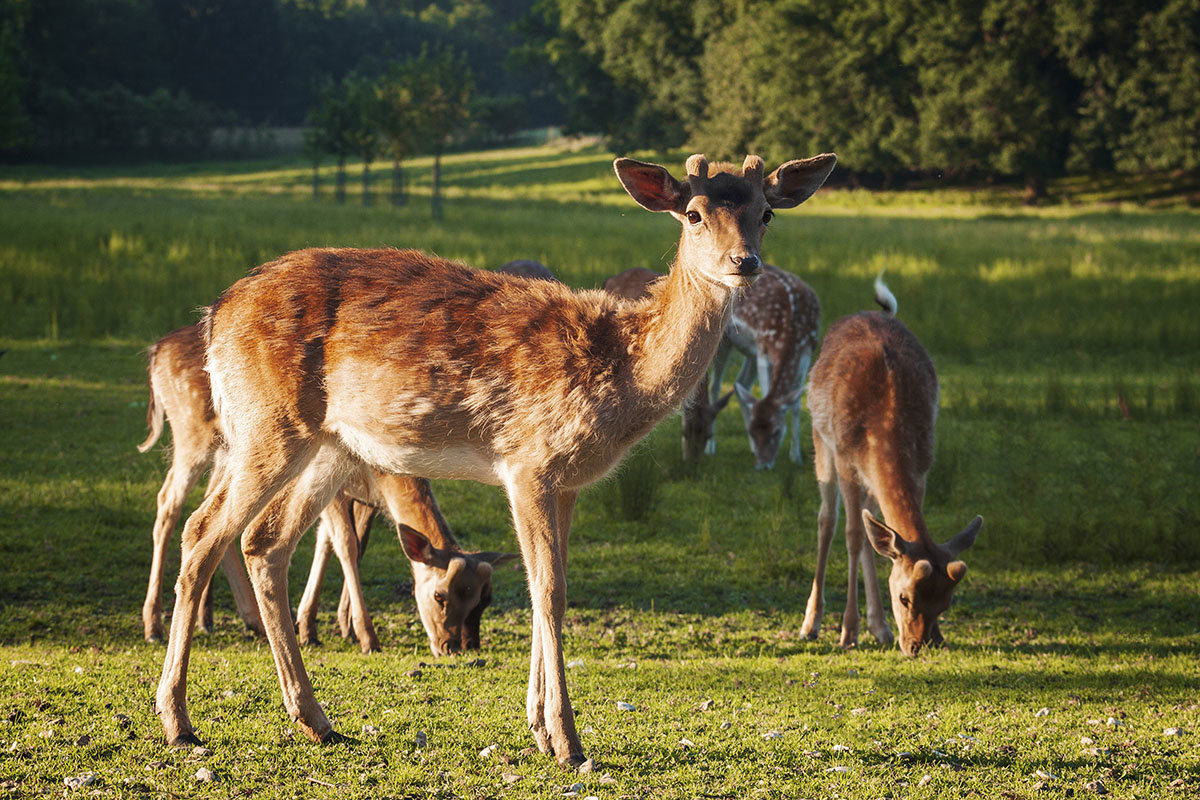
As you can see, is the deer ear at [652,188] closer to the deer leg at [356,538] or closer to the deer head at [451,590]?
the deer head at [451,590]

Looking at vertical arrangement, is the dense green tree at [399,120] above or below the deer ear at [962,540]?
above

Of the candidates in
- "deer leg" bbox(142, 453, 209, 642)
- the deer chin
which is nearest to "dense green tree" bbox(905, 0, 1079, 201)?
"deer leg" bbox(142, 453, 209, 642)

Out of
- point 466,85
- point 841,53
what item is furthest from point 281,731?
point 841,53

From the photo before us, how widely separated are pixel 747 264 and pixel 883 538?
2.73 metres

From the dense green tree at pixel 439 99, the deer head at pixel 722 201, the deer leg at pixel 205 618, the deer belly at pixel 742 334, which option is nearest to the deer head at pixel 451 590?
the deer leg at pixel 205 618

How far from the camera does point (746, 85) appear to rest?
49469 mm

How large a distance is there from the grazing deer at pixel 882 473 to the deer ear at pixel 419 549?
7.62ft

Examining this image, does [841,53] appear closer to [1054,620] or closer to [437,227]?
[437,227]

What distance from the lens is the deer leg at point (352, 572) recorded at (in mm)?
6512

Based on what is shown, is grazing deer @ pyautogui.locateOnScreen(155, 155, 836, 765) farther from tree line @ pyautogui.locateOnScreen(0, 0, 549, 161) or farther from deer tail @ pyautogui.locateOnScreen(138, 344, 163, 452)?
tree line @ pyautogui.locateOnScreen(0, 0, 549, 161)

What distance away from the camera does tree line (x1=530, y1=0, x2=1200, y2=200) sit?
135 ft

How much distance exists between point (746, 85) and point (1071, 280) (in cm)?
3138

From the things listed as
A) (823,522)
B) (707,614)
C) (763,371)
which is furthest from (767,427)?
(707,614)

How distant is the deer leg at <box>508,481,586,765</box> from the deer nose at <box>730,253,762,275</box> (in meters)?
1.22
